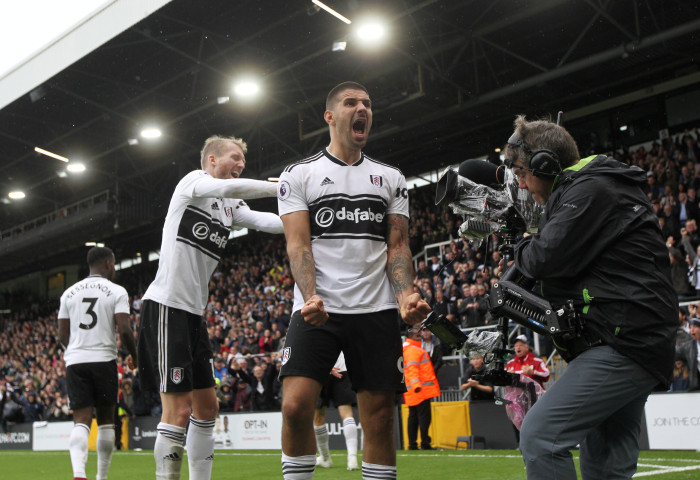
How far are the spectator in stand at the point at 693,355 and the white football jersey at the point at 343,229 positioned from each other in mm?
8071

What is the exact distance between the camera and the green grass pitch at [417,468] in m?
7.70

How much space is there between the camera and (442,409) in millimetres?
13469

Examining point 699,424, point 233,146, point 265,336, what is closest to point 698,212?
point 699,424

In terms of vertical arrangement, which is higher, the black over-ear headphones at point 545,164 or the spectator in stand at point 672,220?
the spectator in stand at point 672,220

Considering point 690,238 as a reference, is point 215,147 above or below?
below

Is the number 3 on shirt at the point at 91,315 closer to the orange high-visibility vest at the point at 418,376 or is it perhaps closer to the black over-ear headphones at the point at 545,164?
the black over-ear headphones at the point at 545,164

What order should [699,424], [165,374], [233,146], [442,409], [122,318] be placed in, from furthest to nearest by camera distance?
[442,409] → [699,424] → [122,318] → [233,146] → [165,374]

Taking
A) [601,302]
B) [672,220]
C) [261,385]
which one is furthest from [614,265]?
[261,385]

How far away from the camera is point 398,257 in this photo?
150 inches

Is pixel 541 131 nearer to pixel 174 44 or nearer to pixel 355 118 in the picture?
pixel 355 118

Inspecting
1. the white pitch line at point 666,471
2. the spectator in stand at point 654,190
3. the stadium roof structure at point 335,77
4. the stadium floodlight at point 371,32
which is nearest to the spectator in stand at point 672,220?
the spectator in stand at point 654,190

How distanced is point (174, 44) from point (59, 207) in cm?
1749

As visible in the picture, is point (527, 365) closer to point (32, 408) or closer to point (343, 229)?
point (343, 229)

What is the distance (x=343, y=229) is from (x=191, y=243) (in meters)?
1.63
